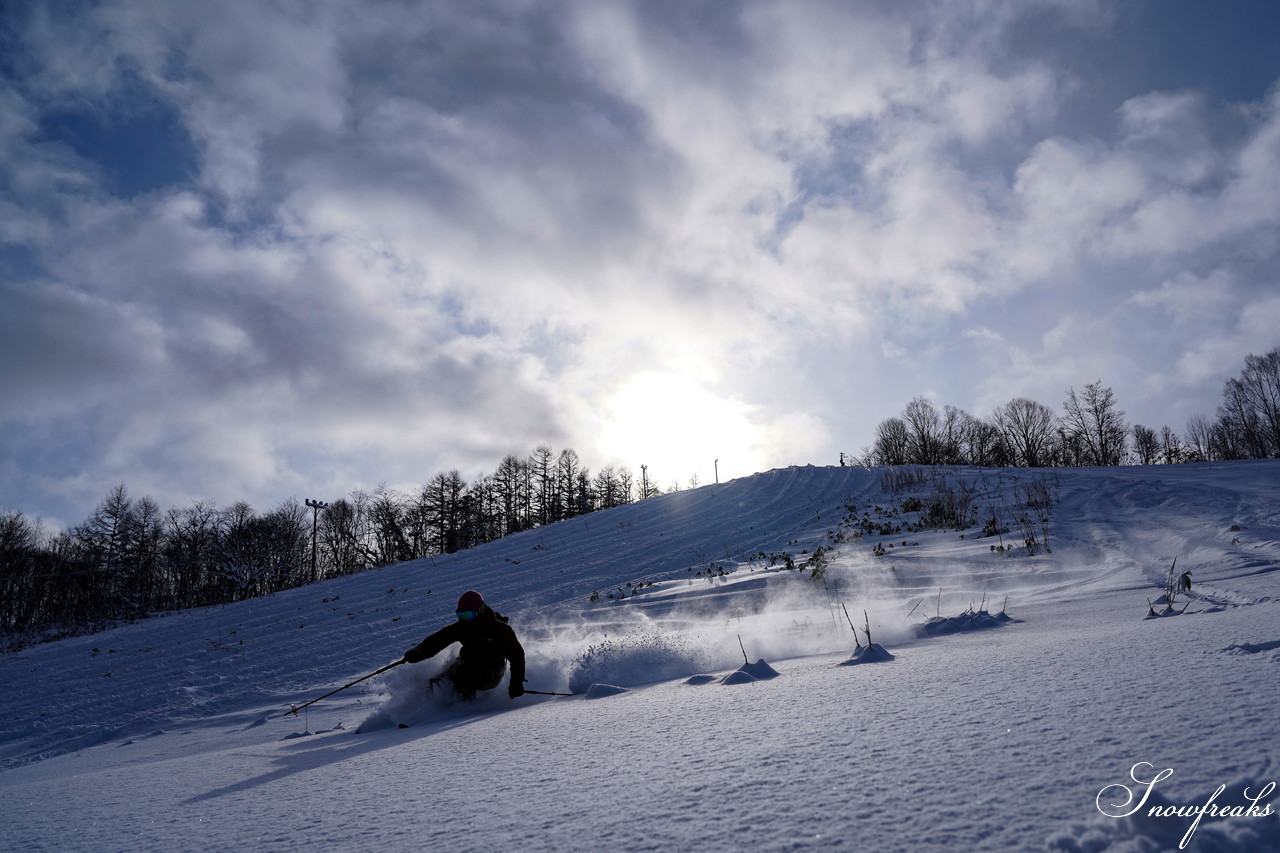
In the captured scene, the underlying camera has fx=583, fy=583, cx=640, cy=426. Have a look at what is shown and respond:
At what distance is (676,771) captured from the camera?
1.55 meters

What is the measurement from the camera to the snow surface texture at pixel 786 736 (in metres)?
1.13

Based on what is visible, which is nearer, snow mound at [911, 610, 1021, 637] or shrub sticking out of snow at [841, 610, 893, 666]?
shrub sticking out of snow at [841, 610, 893, 666]

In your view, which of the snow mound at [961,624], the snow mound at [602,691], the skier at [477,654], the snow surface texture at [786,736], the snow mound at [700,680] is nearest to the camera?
the snow surface texture at [786,736]

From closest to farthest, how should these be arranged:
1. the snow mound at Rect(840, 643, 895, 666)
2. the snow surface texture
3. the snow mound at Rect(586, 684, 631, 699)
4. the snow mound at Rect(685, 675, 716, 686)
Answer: the snow surface texture → the snow mound at Rect(840, 643, 895, 666) → the snow mound at Rect(685, 675, 716, 686) → the snow mound at Rect(586, 684, 631, 699)

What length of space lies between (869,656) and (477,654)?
272 centimetres

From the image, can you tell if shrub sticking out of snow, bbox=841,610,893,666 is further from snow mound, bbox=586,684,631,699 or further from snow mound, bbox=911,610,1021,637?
snow mound, bbox=586,684,631,699

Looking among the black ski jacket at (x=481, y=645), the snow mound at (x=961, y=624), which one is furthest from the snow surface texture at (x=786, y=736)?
the black ski jacket at (x=481, y=645)

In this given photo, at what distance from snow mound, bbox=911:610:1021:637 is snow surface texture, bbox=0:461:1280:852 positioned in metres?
0.03

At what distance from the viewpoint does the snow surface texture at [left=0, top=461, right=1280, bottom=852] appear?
1.13 m

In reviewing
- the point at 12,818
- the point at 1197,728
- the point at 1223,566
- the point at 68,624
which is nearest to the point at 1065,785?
the point at 1197,728

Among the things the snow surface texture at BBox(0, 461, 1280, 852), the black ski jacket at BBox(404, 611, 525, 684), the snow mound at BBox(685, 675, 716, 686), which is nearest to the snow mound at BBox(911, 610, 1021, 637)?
the snow surface texture at BBox(0, 461, 1280, 852)

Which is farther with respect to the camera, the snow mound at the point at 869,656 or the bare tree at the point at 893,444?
the bare tree at the point at 893,444

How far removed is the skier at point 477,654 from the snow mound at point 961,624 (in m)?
2.92

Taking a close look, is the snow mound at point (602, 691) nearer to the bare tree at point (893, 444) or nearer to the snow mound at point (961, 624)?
the snow mound at point (961, 624)
